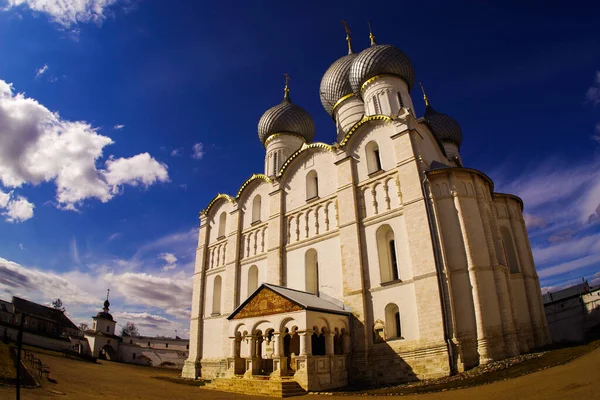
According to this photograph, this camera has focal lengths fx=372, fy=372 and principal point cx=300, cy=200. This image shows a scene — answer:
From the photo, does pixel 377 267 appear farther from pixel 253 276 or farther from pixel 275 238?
pixel 253 276

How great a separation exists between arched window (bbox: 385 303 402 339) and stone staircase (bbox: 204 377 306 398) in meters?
4.11

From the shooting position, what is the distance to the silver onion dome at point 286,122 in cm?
2467

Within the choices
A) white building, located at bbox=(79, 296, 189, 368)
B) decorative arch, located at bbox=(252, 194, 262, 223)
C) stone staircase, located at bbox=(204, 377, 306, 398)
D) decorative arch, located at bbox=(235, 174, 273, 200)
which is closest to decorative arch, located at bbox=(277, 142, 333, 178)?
decorative arch, located at bbox=(235, 174, 273, 200)

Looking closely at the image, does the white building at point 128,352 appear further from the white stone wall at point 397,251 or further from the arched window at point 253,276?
the arched window at point 253,276

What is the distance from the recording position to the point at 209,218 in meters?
25.5

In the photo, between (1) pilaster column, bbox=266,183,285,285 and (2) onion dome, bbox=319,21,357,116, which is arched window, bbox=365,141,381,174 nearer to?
(1) pilaster column, bbox=266,183,285,285

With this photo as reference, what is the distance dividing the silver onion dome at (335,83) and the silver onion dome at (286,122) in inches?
65.5

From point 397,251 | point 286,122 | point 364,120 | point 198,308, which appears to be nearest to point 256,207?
point 286,122

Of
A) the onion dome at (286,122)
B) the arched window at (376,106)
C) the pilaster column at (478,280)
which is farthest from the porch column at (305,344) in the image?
the onion dome at (286,122)

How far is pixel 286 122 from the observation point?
24.6 metres

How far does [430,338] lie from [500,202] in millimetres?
8302

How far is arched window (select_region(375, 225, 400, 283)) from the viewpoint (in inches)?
594

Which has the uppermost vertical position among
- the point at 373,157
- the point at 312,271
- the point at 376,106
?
the point at 376,106

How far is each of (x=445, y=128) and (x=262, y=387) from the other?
18.6 meters
